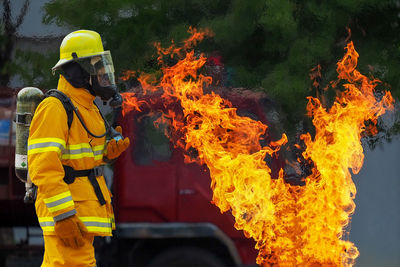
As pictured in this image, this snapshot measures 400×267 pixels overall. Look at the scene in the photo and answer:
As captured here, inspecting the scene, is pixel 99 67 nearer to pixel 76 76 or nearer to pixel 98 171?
pixel 76 76

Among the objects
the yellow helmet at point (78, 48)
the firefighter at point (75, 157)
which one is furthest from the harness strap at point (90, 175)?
the yellow helmet at point (78, 48)

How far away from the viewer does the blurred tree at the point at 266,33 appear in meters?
6.74

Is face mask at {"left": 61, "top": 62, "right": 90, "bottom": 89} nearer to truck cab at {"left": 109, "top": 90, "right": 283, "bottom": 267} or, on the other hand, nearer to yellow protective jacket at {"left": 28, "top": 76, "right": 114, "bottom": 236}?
yellow protective jacket at {"left": 28, "top": 76, "right": 114, "bottom": 236}

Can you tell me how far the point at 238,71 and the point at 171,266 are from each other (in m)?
1.80

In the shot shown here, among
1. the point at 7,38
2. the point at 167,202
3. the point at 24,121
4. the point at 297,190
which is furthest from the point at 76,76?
the point at 7,38

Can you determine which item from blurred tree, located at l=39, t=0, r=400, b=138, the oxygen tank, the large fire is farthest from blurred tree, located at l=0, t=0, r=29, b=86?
the oxygen tank

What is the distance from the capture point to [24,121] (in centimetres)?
452

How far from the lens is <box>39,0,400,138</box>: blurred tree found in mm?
6738

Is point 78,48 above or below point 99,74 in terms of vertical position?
above

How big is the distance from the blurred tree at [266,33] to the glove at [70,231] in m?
2.98

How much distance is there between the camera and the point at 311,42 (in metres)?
6.79

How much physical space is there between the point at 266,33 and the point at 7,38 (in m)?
2.51

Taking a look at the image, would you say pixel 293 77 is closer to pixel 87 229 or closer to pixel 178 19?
pixel 178 19

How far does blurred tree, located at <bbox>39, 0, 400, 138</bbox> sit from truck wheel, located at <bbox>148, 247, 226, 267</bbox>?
1330 mm
